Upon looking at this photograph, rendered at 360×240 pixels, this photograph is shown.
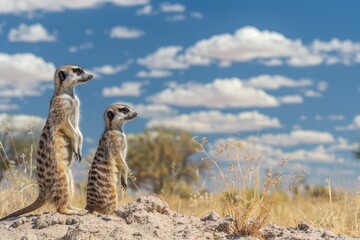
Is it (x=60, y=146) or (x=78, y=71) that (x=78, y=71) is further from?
(x=60, y=146)

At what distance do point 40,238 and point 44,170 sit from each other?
1.05 metres

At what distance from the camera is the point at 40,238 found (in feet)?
18.9

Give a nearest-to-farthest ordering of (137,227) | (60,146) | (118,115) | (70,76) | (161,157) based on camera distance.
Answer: (137,227) → (60,146) → (70,76) → (118,115) → (161,157)

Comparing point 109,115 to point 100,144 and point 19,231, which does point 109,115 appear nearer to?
point 100,144

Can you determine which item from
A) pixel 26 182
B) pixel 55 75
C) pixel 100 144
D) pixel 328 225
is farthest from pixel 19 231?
pixel 328 225

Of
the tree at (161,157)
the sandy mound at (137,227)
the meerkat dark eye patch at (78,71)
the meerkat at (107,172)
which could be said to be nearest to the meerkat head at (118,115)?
the meerkat at (107,172)

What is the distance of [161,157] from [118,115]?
50.6ft

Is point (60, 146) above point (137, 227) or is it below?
above

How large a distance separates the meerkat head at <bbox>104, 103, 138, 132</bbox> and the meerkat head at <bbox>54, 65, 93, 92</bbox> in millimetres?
425

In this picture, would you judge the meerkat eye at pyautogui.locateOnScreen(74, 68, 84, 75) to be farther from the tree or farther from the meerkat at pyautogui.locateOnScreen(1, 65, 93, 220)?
the tree

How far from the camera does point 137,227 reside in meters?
6.07

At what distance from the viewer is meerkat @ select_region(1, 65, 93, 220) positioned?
6.53 m

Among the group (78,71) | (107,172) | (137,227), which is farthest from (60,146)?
(137,227)

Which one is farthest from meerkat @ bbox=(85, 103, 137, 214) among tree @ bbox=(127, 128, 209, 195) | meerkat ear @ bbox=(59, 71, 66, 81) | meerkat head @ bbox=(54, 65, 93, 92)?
tree @ bbox=(127, 128, 209, 195)
